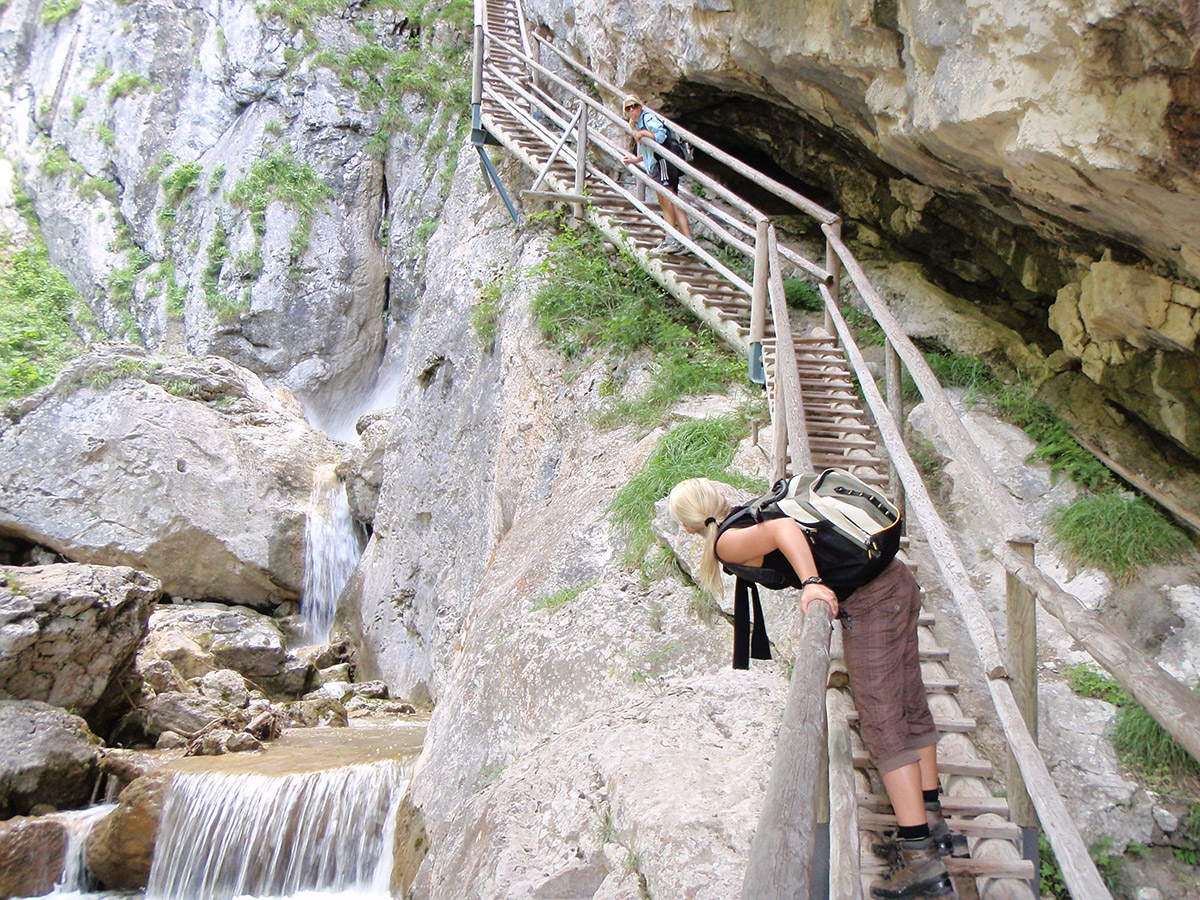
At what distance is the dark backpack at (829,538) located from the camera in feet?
8.75

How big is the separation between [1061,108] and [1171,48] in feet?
2.16

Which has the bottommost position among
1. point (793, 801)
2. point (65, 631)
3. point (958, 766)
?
point (65, 631)

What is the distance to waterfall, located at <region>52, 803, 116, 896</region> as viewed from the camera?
6.28m

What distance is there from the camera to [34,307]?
2044 cm

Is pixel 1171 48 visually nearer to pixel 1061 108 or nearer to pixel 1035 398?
pixel 1061 108

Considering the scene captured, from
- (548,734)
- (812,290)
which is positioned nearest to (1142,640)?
(548,734)

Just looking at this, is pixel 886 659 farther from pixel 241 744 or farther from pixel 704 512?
pixel 241 744

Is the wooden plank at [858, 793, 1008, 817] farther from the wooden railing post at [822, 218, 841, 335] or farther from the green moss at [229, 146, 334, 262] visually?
the green moss at [229, 146, 334, 262]

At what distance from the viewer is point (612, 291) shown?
27.2ft

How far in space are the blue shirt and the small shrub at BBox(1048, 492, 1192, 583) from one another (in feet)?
16.8

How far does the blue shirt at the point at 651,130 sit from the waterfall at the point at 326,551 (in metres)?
7.58

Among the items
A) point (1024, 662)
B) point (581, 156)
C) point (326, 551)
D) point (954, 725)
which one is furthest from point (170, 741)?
point (1024, 662)

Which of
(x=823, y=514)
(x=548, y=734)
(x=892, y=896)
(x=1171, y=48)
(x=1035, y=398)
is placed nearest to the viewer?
(x=892, y=896)

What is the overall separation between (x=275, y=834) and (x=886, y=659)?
16.9 feet
